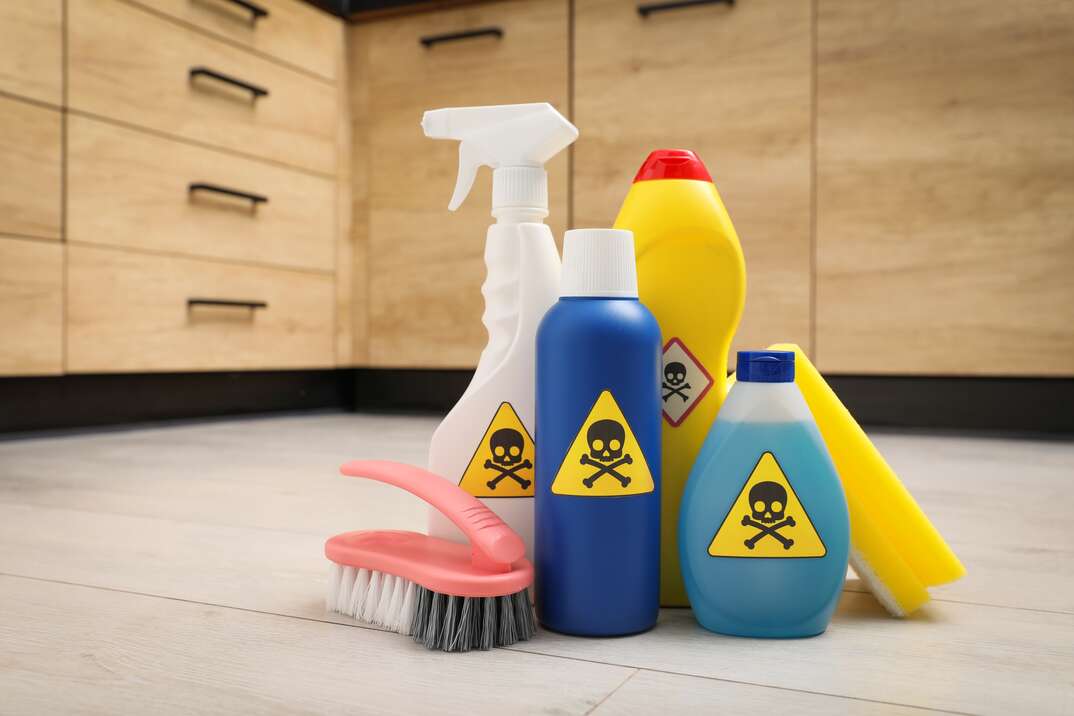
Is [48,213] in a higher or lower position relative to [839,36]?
lower

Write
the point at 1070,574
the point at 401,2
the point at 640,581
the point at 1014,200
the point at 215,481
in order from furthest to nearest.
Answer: the point at 401,2
the point at 1014,200
the point at 215,481
the point at 1070,574
the point at 640,581

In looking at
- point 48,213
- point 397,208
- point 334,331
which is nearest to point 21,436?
point 48,213

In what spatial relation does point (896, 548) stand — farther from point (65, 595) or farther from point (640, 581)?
point (65, 595)

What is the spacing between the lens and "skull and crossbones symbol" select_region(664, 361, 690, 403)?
62 centimetres

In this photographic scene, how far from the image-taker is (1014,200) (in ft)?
5.55

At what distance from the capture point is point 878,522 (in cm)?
63

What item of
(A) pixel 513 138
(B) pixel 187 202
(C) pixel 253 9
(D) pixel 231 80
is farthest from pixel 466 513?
(C) pixel 253 9

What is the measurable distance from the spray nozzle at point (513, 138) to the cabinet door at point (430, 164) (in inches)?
54.3

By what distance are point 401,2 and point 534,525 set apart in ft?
6.12

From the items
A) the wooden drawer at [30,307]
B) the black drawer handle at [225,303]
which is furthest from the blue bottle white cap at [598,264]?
the black drawer handle at [225,303]

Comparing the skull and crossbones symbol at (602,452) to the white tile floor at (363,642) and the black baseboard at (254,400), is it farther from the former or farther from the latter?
the black baseboard at (254,400)

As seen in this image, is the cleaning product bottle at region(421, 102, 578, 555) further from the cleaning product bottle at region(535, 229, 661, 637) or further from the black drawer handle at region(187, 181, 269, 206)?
the black drawer handle at region(187, 181, 269, 206)

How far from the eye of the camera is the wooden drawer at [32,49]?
1495mm

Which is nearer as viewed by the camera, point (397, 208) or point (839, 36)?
point (839, 36)
